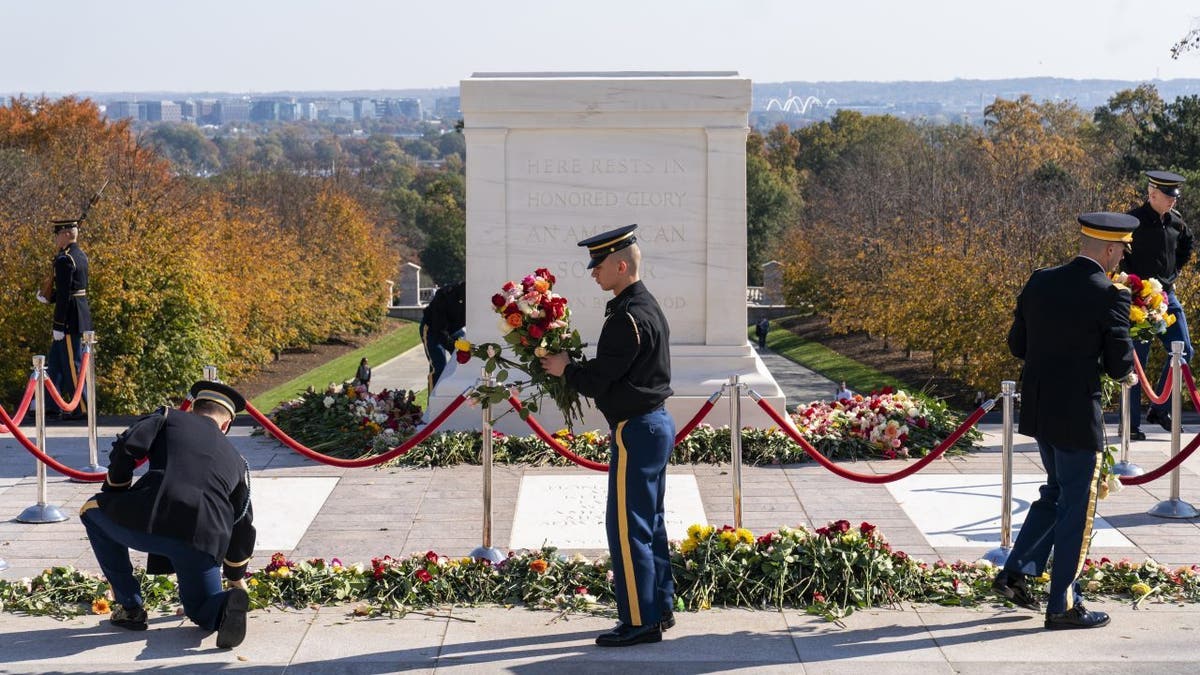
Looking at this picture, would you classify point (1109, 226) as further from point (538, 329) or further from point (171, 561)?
point (171, 561)

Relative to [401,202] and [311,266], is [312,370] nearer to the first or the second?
[311,266]

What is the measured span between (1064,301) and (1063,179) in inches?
1513

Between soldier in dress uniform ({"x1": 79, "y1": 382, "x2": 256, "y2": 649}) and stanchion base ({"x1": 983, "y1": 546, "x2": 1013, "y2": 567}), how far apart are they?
4.00 m

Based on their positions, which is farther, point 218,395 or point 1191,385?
point 1191,385


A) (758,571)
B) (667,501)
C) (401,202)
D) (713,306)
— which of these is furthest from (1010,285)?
(401,202)

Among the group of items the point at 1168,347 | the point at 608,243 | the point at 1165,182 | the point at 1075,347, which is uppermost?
the point at 1165,182

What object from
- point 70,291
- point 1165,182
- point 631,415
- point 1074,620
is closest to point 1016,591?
point 1074,620

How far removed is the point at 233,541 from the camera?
7211 mm

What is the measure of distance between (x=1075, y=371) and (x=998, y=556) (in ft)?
5.54

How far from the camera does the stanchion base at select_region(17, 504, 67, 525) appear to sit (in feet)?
31.1

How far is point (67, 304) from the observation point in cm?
1377

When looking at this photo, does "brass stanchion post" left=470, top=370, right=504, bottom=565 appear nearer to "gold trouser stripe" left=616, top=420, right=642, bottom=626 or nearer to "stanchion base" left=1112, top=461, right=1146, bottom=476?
"gold trouser stripe" left=616, top=420, right=642, bottom=626

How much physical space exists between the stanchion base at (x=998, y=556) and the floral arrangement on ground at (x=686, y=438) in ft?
9.38

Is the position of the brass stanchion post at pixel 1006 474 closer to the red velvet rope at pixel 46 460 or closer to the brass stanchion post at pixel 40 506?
the red velvet rope at pixel 46 460
